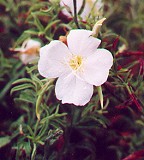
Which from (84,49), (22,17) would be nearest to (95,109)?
(84,49)

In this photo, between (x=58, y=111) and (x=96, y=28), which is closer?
(x=96, y=28)

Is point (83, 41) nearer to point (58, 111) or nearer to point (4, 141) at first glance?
point (58, 111)

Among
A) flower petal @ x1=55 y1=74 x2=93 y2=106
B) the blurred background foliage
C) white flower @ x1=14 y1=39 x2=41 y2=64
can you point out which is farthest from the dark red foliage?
white flower @ x1=14 y1=39 x2=41 y2=64

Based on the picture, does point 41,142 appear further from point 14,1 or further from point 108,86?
point 14,1

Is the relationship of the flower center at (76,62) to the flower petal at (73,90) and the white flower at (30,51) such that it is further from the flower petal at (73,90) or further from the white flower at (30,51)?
the white flower at (30,51)

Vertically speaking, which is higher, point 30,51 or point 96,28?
point 96,28

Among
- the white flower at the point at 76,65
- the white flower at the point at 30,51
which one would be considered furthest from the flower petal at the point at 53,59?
the white flower at the point at 30,51

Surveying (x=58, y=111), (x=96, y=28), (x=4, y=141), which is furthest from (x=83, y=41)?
(x=4, y=141)
